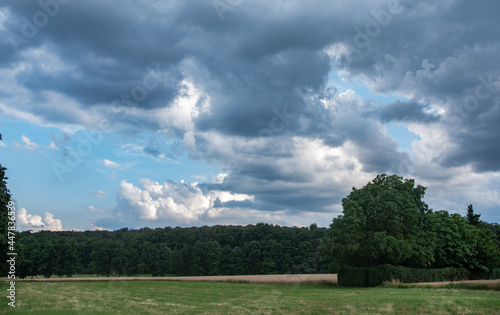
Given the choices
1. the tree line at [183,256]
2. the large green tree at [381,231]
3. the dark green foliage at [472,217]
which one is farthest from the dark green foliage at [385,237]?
the tree line at [183,256]

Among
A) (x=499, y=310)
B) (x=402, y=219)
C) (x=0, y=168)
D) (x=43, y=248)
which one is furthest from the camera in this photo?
(x=43, y=248)

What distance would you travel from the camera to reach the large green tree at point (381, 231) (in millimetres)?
46969

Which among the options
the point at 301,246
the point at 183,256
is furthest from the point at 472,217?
the point at 183,256

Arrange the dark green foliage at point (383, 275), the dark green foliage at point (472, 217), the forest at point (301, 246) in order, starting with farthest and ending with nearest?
the dark green foliage at point (472, 217), the forest at point (301, 246), the dark green foliage at point (383, 275)

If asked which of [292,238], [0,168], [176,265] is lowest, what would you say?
[176,265]

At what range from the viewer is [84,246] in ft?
385

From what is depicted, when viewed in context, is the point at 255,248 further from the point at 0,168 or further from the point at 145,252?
the point at 0,168

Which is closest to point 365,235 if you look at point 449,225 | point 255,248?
point 449,225

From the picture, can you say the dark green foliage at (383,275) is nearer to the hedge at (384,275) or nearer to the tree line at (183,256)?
the hedge at (384,275)

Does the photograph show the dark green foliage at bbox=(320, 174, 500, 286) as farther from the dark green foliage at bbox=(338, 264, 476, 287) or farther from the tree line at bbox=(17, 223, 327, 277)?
the tree line at bbox=(17, 223, 327, 277)

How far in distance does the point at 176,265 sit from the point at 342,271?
70.4 meters

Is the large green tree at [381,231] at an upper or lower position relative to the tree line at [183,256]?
upper

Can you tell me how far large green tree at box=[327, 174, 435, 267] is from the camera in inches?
1849

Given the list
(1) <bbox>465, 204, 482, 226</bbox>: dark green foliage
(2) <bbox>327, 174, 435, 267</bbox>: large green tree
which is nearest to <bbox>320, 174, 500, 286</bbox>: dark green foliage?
(2) <bbox>327, 174, 435, 267</bbox>: large green tree
